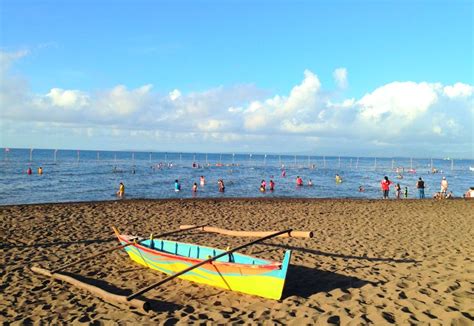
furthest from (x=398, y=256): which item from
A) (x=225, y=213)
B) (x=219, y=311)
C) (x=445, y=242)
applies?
(x=225, y=213)

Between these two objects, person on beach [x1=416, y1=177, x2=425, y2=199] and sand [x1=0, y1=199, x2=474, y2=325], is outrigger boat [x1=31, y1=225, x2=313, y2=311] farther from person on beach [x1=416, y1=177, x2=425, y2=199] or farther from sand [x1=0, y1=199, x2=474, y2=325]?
person on beach [x1=416, y1=177, x2=425, y2=199]

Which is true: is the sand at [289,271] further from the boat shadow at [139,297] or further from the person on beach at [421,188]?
the person on beach at [421,188]

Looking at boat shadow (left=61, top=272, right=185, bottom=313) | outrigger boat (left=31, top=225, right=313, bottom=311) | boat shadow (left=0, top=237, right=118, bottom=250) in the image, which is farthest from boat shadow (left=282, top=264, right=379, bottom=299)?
boat shadow (left=0, top=237, right=118, bottom=250)

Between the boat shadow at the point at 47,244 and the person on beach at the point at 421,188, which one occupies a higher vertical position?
the person on beach at the point at 421,188

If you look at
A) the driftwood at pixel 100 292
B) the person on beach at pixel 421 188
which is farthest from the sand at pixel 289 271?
the person on beach at pixel 421 188

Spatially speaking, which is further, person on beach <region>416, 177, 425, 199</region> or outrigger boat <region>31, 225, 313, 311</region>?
person on beach <region>416, 177, 425, 199</region>

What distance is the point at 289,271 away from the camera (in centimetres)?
860

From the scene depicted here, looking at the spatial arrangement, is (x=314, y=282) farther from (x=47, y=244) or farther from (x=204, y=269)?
(x=47, y=244)

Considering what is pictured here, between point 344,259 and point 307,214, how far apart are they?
8.39m

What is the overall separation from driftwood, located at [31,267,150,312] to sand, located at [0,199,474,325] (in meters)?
0.13

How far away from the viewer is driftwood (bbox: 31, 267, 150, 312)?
645 cm

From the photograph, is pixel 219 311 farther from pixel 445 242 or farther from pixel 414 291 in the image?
pixel 445 242

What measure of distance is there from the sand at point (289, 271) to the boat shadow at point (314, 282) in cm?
2

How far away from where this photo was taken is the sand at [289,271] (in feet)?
20.6
